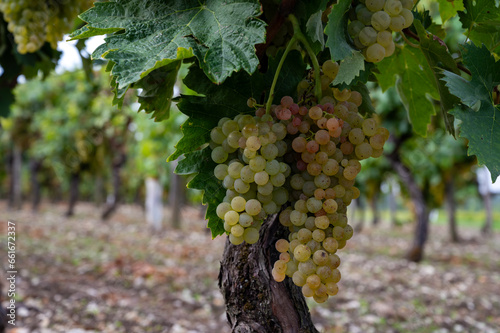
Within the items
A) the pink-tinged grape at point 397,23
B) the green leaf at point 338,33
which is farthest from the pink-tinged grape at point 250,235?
the pink-tinged grape at point 397,23

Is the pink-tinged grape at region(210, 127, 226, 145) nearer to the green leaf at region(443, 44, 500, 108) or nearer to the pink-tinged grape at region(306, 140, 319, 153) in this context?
the pink-tinged grape at region(306, 140, 319, 153)

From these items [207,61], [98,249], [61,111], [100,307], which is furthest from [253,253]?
[61,111]

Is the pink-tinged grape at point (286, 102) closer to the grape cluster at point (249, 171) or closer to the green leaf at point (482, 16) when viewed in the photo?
the grape cluster at point (249, 171)

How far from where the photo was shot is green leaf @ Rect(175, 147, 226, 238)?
2.55ft

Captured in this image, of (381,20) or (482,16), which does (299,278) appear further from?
(482,16)

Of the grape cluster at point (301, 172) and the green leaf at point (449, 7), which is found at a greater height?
the green leaf at point (449, 7)

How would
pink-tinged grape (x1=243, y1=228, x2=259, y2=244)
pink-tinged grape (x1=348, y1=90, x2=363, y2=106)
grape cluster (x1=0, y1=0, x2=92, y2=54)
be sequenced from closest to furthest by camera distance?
pink-tinged grape (x1=243, y1=228, x2=259, y2=244)
pink-tinged grape (x1=348, y1=90, x2=363, y2=106)
grape cluster (x1=0, y1=0, x2=92, y2=54)

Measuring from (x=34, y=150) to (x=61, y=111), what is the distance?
2.14 meters

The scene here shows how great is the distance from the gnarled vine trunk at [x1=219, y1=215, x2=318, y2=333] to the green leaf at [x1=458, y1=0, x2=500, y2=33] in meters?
0.60

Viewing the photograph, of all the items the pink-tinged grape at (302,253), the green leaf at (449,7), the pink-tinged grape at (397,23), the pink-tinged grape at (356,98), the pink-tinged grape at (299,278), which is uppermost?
the green leaf at (449,7)

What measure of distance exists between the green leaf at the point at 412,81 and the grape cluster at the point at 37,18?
3.22ft

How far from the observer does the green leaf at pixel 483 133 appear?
643 mm

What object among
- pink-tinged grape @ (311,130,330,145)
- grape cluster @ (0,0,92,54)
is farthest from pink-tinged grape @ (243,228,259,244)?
grape cluster @ (0,0,92,54)

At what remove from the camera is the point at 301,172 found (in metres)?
0.77
